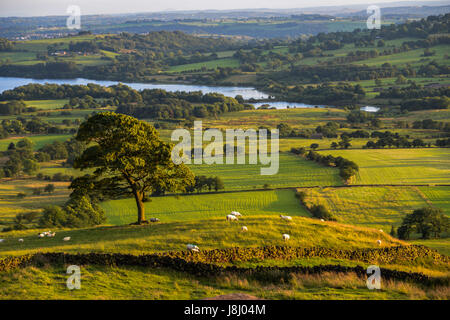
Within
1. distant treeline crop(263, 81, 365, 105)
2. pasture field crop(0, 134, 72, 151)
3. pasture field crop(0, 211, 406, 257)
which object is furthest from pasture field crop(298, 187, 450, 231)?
distant treeline crop(263, 81, 365, 105)

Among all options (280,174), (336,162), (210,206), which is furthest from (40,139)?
(336,162)

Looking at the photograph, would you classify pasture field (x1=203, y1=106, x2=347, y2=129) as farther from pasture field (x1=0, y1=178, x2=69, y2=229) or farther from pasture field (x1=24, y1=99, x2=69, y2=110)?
pasture field (x1=0, y1=178, x2=69, y2=229)

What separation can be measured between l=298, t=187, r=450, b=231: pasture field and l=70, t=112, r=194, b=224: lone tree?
2568 cm

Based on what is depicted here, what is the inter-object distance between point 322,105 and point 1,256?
15399 cm

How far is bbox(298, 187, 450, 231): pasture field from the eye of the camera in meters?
49.5

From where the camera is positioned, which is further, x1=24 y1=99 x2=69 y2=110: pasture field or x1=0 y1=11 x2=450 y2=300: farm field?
x1=24 y1=99 x2=69 y2=110: pasture field

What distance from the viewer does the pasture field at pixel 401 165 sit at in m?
66.1

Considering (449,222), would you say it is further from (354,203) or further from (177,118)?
(177,118)

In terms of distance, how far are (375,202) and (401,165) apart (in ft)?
71.1

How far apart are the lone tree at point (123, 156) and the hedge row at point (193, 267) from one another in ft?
22.5

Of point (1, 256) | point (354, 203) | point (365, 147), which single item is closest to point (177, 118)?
point (365, 147)

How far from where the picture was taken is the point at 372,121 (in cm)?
11794

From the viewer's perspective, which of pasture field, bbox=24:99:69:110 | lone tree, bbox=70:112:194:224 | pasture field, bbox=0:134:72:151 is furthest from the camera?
pasture field, bbox=24:99:69:110
